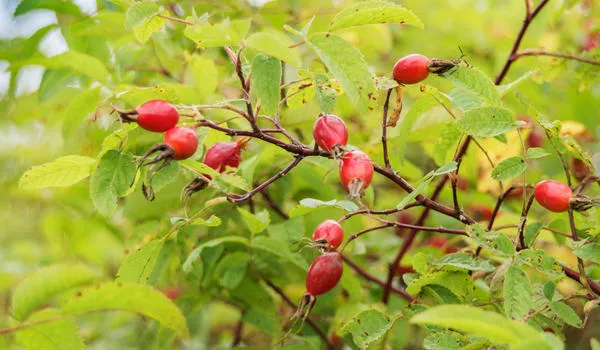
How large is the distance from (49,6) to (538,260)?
1.53m

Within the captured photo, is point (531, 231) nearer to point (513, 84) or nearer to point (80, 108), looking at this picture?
point (513, 84)

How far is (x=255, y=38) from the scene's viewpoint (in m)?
0.98

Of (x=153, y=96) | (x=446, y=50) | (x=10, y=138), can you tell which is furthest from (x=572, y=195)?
(x=10, y=138)

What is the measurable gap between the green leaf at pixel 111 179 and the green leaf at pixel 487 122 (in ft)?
1.92

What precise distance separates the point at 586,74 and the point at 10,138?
347 cm

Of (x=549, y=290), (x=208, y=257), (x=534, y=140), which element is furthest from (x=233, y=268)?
(x=534, y=140)

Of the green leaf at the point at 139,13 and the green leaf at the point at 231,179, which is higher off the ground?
the green leaf at the point at 139,13

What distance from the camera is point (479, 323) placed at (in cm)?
71

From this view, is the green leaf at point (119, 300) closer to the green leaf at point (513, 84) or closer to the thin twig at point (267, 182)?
the thin twig at point (267, 182)

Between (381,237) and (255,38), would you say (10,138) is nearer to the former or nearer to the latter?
(381,237)

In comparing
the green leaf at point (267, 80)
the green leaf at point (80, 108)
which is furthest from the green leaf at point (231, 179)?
the green leaf at point (80, 108)

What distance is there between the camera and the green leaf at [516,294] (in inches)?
37.7

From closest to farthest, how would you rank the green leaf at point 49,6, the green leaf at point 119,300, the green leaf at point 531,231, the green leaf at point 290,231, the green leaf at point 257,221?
the green leaf at point 119,300 < the green leaf at point 531,231 < the green leaf at point 257,221 < the green leaf at point 290,231 < the green leaf at point 49,6

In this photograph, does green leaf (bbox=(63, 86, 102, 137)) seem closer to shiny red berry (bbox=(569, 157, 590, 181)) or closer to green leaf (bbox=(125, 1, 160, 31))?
green leaf (bbox=(125, 1, 160, 31))
